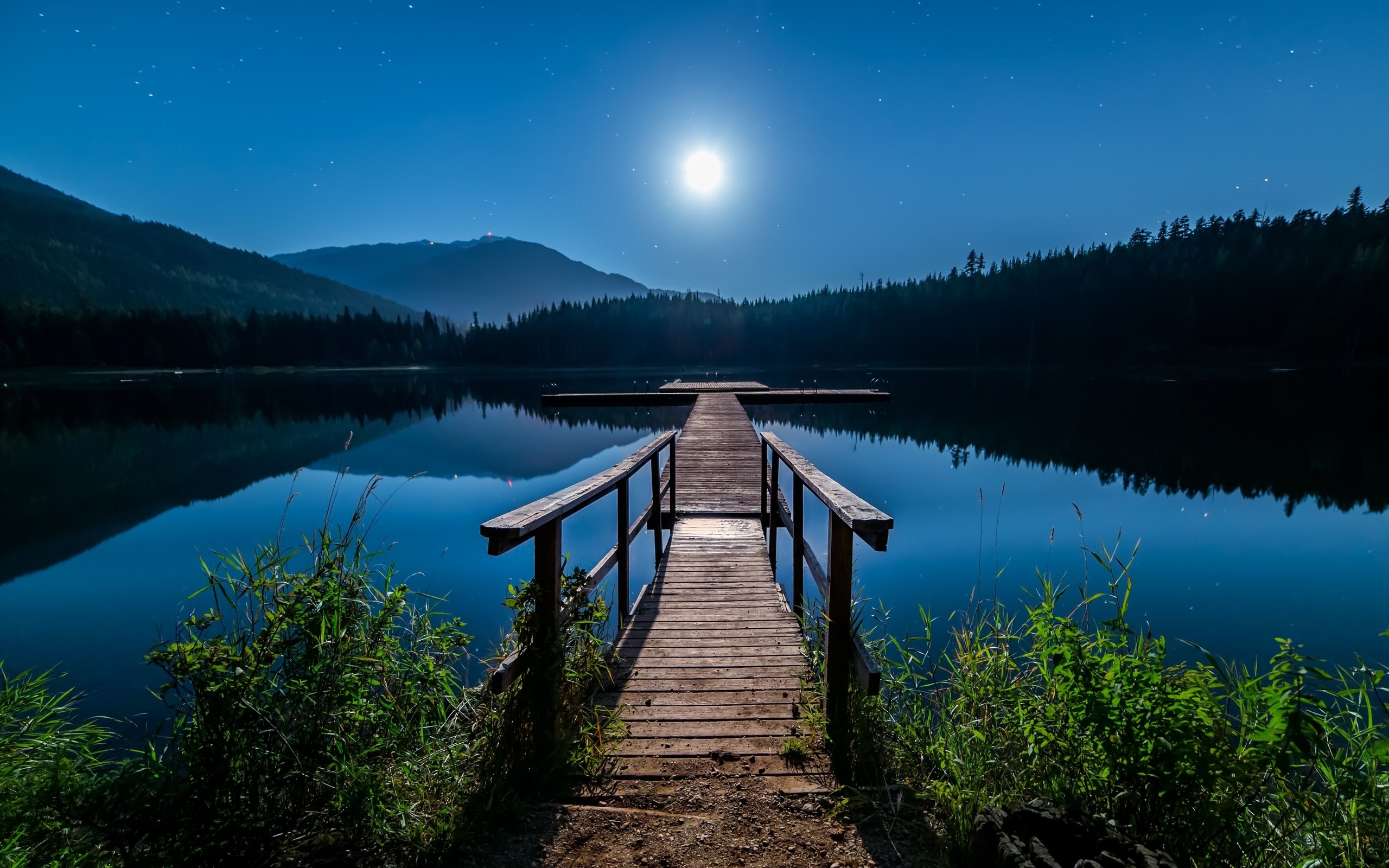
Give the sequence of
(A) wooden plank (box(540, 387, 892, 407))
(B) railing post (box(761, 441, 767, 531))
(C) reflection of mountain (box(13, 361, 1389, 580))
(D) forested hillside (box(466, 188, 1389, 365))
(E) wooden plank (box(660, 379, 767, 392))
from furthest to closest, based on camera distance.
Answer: (D) forested hillside (box(466, 188, 1389, 365))
(E) wooden plank (box(660, 379, 767, 392))
(A) wooden plank (box(540, 387, 892, 407))
(C) reflection of mountain (box(13, 361, 1389, 580))
(B) railing post (box(761, 441, 767, 531))

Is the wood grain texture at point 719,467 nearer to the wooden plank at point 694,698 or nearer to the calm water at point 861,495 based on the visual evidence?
the calm water at point 861,495

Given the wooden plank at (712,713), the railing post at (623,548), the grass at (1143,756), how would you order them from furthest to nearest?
1. the railing post at (623,548)
2. the wooden plank at (712,713)
3. the grass at (1143,756)

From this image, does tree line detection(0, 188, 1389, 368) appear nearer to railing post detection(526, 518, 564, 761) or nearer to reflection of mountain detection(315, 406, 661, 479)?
reflection of mountain detection(315, 406, 661, 479)

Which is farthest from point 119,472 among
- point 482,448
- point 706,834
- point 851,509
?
point 851,509

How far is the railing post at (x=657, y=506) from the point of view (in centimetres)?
636

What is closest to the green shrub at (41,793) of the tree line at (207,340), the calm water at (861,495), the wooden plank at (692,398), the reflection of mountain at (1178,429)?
the calm water at (861,495)

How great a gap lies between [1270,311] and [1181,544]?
249 ft

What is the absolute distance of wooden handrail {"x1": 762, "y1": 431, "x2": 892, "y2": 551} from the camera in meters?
2.51

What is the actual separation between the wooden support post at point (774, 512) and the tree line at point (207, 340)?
10029 centimetres

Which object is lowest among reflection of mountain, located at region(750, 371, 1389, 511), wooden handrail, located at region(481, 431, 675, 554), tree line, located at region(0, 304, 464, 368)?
reflection of mountain, located at region(750, 371, 1389, 511)

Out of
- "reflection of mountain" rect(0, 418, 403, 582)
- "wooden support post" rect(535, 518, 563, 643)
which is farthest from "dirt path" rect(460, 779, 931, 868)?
"reflection of mountain" rect(0, 418, 403, 582)

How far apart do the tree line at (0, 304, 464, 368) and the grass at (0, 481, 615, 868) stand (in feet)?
331

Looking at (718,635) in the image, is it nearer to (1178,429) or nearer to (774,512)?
(774,512)

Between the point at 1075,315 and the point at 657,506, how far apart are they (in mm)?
88250
